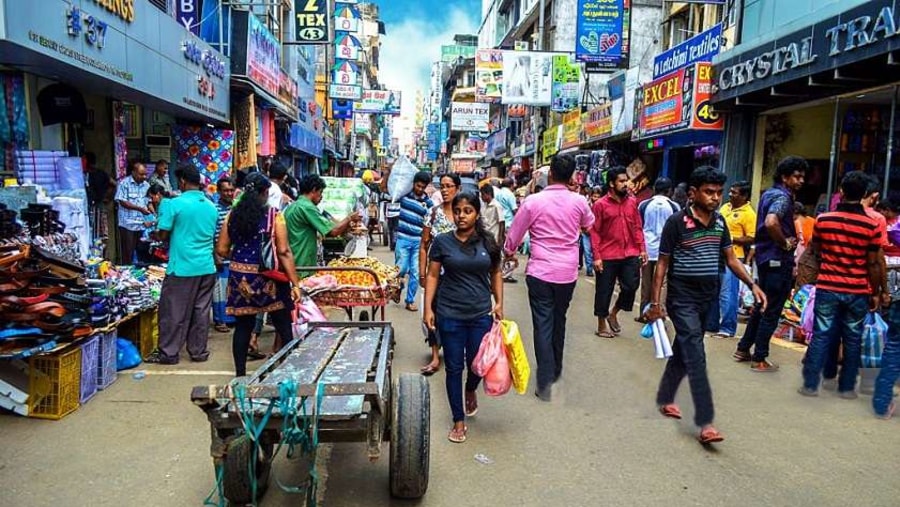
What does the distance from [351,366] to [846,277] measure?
395 cm

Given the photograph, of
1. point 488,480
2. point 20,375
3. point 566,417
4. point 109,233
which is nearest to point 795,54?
point 566,417

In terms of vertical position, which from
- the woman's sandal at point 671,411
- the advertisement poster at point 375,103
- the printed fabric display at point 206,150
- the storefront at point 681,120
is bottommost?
the woman's sandal at point 671,411

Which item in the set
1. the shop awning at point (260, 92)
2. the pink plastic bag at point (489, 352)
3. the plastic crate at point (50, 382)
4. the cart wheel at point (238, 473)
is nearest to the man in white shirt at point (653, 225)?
the pink plastic bag at point (489, 352)

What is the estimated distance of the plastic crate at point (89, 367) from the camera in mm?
5074

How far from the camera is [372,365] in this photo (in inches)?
158

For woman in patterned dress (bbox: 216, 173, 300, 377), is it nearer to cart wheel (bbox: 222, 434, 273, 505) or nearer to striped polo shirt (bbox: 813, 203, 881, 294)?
cart wheel (bbox: 222, 434, 273, 505)

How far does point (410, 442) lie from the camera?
344cm

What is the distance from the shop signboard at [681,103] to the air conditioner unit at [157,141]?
10160 mm

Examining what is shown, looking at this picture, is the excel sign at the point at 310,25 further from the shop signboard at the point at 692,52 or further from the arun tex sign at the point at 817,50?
the arun tex sign at the point at 817,50

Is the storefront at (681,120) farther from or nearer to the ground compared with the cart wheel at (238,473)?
farther from the ground

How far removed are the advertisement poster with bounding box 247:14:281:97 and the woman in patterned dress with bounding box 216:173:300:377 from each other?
9988 millimetres

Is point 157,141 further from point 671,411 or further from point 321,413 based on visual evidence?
point 321,413

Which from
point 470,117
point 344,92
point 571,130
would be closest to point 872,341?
point 571,130

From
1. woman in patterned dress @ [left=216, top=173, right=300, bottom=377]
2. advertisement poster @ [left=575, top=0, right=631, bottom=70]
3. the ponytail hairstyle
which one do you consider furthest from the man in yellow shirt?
advertisement poster @ [left=575, top=0, right=631, bottom=70]
